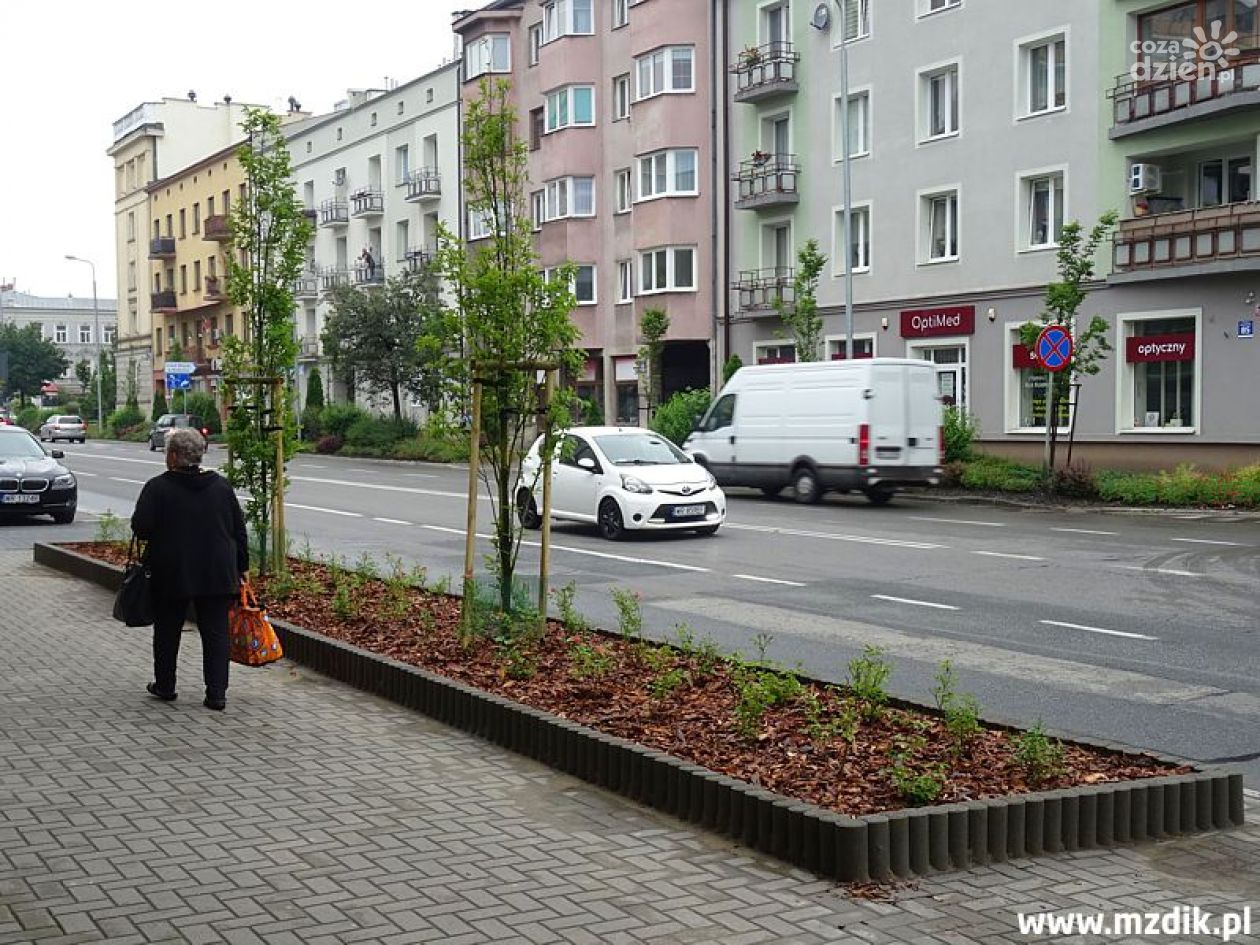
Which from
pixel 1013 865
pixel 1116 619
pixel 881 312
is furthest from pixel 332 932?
pixel 881 312

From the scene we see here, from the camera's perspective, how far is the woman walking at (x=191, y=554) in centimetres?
845

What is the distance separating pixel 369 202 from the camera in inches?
2516

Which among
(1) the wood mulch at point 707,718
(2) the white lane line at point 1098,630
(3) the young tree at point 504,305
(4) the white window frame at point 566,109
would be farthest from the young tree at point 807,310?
(3) the young tree at point 504,305

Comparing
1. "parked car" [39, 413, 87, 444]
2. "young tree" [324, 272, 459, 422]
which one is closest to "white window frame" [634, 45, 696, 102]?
"young tree" [324, 272, 459, 422]

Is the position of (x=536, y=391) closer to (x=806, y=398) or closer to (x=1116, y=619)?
(x=1116, y=619)

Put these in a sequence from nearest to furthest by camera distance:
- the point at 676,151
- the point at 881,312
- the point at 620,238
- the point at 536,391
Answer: the point at 536,391
the point at 881,312
the point at 676,151
the point at 620,238

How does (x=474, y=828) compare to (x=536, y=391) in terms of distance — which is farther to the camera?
(x=536, y=391)

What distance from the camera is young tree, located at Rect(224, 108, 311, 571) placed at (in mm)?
13203

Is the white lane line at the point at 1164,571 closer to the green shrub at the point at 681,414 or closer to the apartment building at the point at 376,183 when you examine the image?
the green shrub at the point at 681,414

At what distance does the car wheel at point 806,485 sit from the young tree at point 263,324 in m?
15.0

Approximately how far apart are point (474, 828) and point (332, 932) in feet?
4.30

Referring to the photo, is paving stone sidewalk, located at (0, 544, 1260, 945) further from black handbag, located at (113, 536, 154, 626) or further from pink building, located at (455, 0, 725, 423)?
pink building, located at (455, 0, 725, 423)

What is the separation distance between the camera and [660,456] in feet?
68.6

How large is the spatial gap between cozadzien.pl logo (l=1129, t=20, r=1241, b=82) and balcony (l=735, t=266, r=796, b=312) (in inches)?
468
